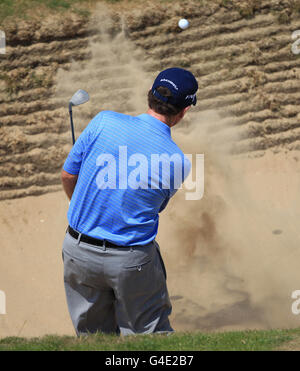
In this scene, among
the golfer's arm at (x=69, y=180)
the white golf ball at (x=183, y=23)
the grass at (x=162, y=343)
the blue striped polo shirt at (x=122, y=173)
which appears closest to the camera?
the blue striped polo shirt at (x=122, y=173)

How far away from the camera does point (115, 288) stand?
146 inches

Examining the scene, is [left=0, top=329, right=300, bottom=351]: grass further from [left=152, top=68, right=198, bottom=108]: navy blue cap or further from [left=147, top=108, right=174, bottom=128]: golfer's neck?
[left=152, top=68, right=198, bottom=108]: navy blue cap

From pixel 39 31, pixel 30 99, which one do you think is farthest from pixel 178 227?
pixel 39 31

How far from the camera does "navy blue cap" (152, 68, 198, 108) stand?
11.4ft

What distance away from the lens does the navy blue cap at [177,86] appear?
348 cm

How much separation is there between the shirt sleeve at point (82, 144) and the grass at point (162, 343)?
1208 millimetres

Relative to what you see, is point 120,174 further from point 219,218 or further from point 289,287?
point 219,218

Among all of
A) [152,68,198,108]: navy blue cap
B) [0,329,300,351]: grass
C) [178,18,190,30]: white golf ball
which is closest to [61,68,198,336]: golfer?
[152,68,198,108]: navy blue cap

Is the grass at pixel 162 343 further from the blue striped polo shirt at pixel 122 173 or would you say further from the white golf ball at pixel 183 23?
the white golf ball at pixel 183 23

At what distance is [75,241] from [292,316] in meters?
4.49

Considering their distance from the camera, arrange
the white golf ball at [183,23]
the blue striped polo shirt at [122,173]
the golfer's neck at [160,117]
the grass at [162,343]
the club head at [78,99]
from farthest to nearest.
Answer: the white golf ball at [183,23] < the club head at [78,99] < the grass at [162,343] < the golfer's neck at [160,117] < the blue striped polo shirt at [122,173]

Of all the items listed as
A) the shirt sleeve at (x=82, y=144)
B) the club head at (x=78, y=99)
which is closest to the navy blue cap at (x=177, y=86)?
the shirt sleeve at (x=82, y=144)

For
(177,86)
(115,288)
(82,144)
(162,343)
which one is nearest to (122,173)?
(82,144)

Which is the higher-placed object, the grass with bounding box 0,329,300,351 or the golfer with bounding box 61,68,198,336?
the golfer with bounding box 61,68,198,336
